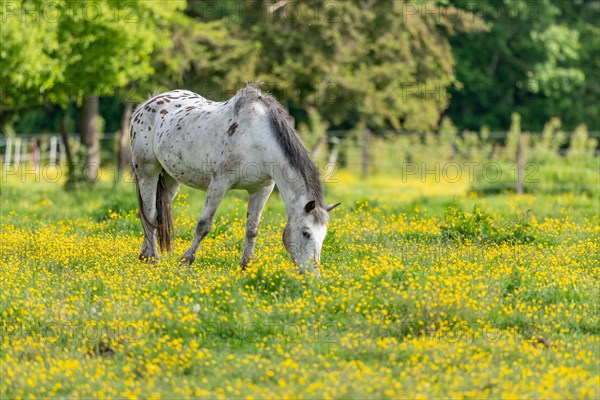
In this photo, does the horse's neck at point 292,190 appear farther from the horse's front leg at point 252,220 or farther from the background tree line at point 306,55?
the background tree line at point 306,55

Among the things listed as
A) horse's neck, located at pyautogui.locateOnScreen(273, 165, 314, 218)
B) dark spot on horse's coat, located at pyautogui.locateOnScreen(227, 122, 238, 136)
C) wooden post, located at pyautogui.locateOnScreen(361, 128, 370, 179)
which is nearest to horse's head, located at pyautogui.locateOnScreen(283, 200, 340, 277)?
horse's neck, located at pyautogui.locateOnScreen(273, 165, 314, 218)

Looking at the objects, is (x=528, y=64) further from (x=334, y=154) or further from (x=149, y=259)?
(x=149, y=259)

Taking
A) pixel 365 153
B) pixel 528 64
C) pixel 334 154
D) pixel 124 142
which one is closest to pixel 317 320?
pixel 124 142

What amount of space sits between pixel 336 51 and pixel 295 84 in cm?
180

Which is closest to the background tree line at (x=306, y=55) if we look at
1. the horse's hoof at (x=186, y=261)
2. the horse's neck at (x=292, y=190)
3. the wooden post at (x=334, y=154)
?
the wooden post at (x=334, y=154)

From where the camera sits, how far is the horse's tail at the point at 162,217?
11.5 m

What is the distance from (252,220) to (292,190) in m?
1.06

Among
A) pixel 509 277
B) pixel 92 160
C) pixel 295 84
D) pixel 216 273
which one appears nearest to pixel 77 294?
pixel 216 273

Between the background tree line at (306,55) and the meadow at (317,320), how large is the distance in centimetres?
1024

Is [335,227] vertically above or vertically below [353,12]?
below

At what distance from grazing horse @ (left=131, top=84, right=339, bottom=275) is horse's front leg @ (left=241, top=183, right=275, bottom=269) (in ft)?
0.04

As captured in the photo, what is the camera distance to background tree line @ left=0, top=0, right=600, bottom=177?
68.8 ft

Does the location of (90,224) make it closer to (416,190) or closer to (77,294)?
(77,294)

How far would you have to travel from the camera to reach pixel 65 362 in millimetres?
7359
